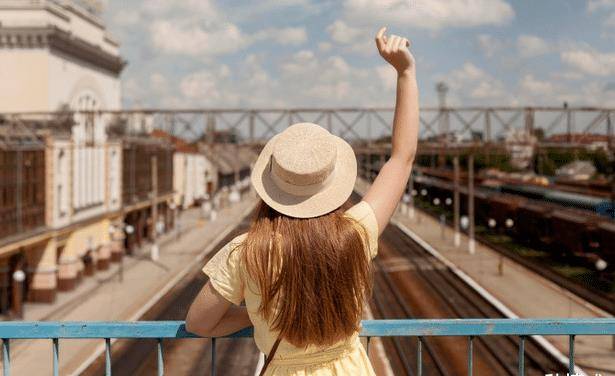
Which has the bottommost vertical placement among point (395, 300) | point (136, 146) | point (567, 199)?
point (395, 300)

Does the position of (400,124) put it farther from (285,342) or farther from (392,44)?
(285,342)

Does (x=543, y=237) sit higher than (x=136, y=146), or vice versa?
(x=136, y=146)

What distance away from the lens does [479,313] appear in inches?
933

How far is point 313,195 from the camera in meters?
2.46

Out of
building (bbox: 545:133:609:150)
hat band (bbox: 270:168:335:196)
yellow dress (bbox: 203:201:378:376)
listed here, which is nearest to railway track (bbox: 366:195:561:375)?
building (bbox: 545:133:609:150)

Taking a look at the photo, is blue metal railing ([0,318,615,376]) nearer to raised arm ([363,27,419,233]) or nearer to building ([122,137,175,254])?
raised arm ([363,27,419,233])

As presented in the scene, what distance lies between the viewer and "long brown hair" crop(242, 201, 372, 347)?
240cm

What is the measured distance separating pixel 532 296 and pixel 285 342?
25.6m

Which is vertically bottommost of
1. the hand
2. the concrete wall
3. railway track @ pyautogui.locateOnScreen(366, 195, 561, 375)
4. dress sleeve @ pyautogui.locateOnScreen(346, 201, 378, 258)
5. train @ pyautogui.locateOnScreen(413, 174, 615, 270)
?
railway track @ pyautogui.locateOnScreen(366, 195, 561, 375)

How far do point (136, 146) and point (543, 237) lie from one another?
24.2m

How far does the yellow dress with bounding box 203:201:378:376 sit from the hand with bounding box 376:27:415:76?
68 centimetres

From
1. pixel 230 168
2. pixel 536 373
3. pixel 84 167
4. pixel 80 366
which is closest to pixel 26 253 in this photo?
pixel 84 167

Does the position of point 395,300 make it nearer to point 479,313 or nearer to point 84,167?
point 479,313

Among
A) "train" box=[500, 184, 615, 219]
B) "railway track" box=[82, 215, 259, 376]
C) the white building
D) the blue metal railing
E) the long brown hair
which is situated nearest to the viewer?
the long brown hair
